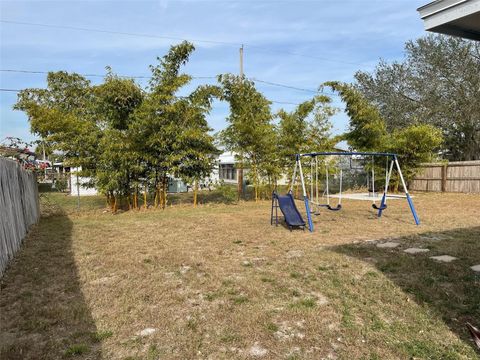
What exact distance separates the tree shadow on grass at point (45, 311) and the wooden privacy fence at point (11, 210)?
0.67 ft

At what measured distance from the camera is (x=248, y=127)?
11836 millimetres

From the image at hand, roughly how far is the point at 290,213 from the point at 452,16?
207 inches

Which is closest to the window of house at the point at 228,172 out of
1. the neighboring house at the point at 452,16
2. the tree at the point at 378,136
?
the tree at the point at 378,136

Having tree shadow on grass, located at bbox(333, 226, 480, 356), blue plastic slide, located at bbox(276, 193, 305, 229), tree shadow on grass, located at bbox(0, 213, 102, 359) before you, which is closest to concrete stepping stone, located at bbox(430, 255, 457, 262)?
tree shadow on grass, located at bbox(333, 226, 480, 356)

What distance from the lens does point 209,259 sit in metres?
4.99

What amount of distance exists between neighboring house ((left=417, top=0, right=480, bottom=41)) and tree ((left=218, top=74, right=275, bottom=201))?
30.0 feet

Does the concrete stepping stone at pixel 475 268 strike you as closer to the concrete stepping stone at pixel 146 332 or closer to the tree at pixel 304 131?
the concrete stepping stone at pixel 146 332

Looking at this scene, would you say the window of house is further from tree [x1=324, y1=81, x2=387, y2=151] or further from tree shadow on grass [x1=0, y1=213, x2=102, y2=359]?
tree shadow on grass [x1=0, y1=213, x2=102, y2=359]

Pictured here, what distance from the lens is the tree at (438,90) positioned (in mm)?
A: 17031

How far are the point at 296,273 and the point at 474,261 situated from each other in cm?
218

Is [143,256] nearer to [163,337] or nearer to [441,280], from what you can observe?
[163,337]

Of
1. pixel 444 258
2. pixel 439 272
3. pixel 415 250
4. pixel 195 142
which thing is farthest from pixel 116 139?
pixel 439 272

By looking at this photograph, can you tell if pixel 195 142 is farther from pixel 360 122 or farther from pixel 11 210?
pixel 360 122

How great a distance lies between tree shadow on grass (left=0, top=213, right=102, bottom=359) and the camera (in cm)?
261
